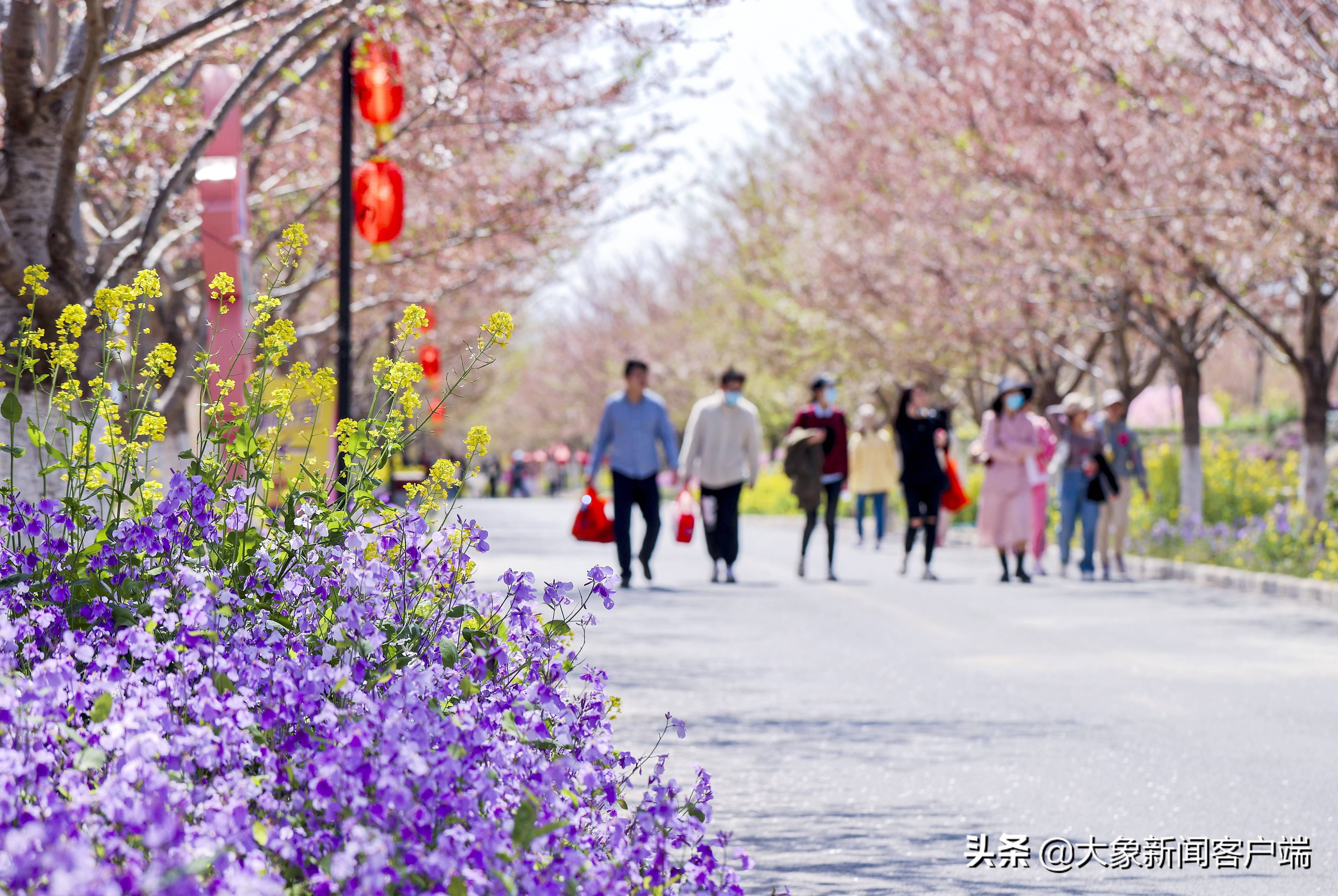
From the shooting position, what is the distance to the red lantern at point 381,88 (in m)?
14.1

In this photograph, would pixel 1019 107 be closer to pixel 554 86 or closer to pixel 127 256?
pixel 554 86

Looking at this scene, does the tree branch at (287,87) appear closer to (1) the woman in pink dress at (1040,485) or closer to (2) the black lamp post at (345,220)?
(2) the black lamp post at (345,220)

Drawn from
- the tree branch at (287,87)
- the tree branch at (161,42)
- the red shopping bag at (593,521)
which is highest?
the tree branch at (287,87)

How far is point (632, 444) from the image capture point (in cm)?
1497

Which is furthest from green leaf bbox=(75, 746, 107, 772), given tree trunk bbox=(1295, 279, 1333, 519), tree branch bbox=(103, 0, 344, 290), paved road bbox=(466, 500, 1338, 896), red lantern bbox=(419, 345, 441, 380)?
red lantern bbox=(419, 345, 441, 380)

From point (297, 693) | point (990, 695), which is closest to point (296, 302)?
point (990, 695)

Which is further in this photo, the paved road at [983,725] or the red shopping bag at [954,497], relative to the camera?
the red shopping bag at [954,497]

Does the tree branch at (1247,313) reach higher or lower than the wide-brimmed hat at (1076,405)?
higher

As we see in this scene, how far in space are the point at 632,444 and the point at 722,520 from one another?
179 centimetres

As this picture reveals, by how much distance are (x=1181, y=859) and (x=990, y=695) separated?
3528mm

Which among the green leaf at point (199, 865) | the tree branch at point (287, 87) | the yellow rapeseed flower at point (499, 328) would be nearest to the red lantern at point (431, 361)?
the tree branch at point (287, 87)

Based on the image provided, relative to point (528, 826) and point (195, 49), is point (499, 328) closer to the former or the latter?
point (528, 826)

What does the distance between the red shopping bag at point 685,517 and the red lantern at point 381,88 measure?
4.09m

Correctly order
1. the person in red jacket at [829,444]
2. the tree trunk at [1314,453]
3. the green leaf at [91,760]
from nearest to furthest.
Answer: the green leaf at [91,760] → the person in red jacket at [829,444] → the tree trunk at [1314,453]
